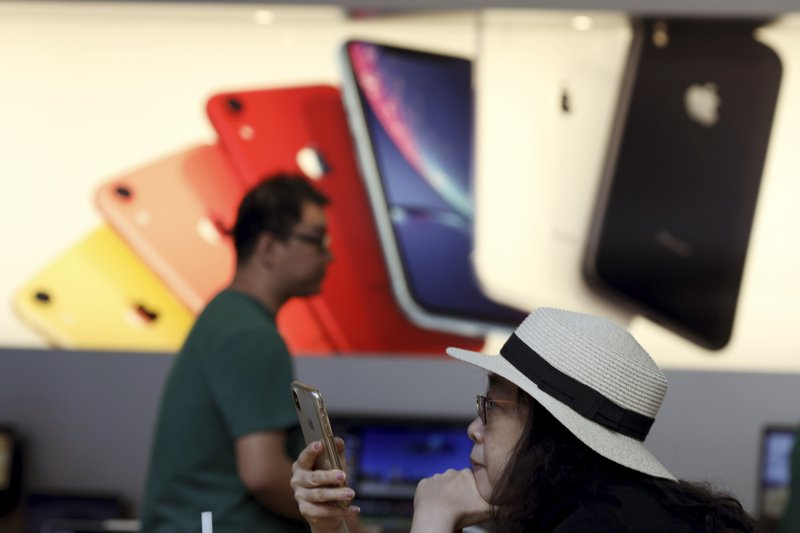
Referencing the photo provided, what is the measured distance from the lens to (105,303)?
4578 millimetres

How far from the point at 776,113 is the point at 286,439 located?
2473 mm

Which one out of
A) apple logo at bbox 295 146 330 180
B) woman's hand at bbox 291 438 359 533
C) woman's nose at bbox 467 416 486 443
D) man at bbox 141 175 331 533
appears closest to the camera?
woman's nose at bbox 467 416 486 443

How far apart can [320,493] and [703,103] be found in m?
2.84

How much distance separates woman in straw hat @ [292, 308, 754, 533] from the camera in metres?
1.75

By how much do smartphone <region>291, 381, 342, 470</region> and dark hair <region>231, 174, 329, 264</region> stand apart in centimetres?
92

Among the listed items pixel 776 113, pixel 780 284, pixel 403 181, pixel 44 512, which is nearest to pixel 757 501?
pixel 780 284

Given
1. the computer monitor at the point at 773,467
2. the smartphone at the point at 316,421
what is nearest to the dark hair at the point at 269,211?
the smartphone at the point at 316,421

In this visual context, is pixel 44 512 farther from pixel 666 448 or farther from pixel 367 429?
pixel 666 448

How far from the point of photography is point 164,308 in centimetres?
456

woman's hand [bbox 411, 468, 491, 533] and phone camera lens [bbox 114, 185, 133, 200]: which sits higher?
woman's hand [bbox 411, 468, 491, 533]

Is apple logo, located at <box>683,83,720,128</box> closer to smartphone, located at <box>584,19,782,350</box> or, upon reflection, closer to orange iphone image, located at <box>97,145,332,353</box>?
smartphone, located at <box>584,19,782,350</box>

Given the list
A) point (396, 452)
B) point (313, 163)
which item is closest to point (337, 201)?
point (313, 163)

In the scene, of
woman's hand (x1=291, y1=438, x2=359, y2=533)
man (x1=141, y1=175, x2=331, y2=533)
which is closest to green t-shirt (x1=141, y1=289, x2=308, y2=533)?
man (x1=141, y1=175, x2=331, y2=533)

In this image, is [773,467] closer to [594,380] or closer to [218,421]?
[218,421]
